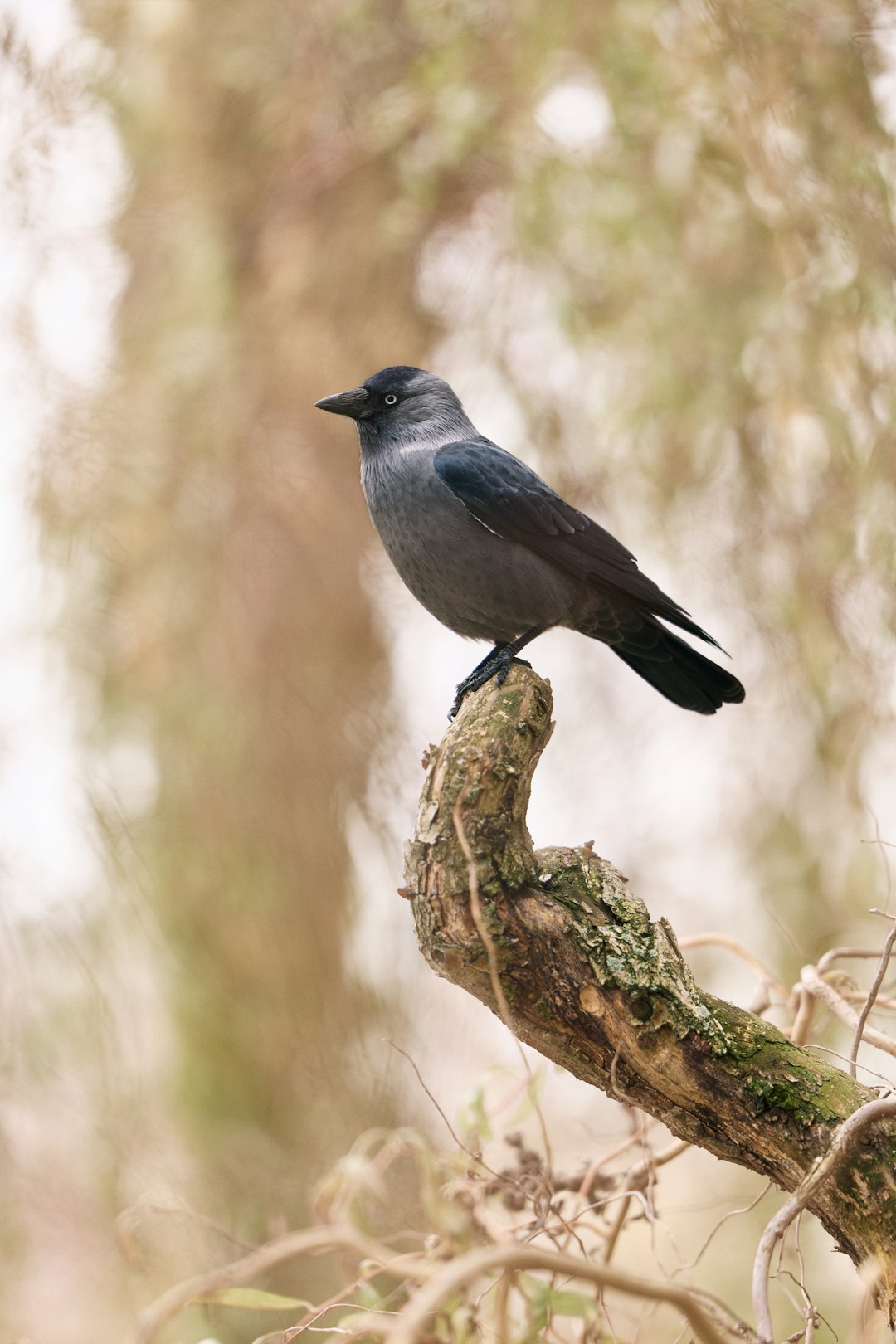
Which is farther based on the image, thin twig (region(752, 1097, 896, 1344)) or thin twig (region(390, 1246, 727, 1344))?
thin twig (region(752, 1097, 896, 1344))

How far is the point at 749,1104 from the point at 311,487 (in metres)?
3.68

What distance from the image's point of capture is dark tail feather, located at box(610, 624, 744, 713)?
10.2 ft

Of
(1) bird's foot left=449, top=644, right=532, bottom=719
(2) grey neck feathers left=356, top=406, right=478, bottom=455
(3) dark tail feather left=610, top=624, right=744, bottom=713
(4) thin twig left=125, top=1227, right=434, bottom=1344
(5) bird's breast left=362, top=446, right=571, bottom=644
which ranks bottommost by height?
(4) thin twig left=125, top=1227, right=434, bottom=1344

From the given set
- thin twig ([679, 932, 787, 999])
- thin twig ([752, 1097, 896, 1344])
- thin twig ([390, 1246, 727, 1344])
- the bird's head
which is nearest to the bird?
the bird's head

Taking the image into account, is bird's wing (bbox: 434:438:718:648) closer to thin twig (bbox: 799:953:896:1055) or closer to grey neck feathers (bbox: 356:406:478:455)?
grey neck feathers (bbox: 356:406:478:455)

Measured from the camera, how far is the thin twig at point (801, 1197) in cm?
128

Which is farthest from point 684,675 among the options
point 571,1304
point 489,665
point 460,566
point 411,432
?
point 571,1304

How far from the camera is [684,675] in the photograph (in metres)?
3.15

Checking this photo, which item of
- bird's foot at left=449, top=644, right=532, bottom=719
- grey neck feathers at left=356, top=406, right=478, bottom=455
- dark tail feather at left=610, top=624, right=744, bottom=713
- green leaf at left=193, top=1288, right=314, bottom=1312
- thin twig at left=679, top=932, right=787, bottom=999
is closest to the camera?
green leaf at left=193, top=1288, right=314, bottom=1312

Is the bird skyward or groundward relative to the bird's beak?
groundward

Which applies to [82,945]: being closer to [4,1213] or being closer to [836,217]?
[4,1213]

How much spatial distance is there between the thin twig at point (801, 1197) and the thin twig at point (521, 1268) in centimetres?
20

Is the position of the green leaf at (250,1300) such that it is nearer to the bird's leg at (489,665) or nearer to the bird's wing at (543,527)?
the bird's leg at (489,665)

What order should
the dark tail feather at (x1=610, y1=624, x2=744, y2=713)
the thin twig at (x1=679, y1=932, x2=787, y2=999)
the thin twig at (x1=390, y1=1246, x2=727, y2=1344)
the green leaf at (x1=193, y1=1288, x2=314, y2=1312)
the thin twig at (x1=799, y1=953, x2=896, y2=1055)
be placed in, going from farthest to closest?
1. the dark tail feather at (x1=610, y1=624, x2=744, y2=713)
2. the thin twig at (x1=679, y1=932, x2=787, y2=999)
3. the thin twig at (x1=799, y1=953, x2=896, y2=1055)
4. the green leaf at (x1=193, y1=1288, x2=314, y2=1312)
5. the thin twig at (x1=390, y1=1246, x2=727, y2=1344)
